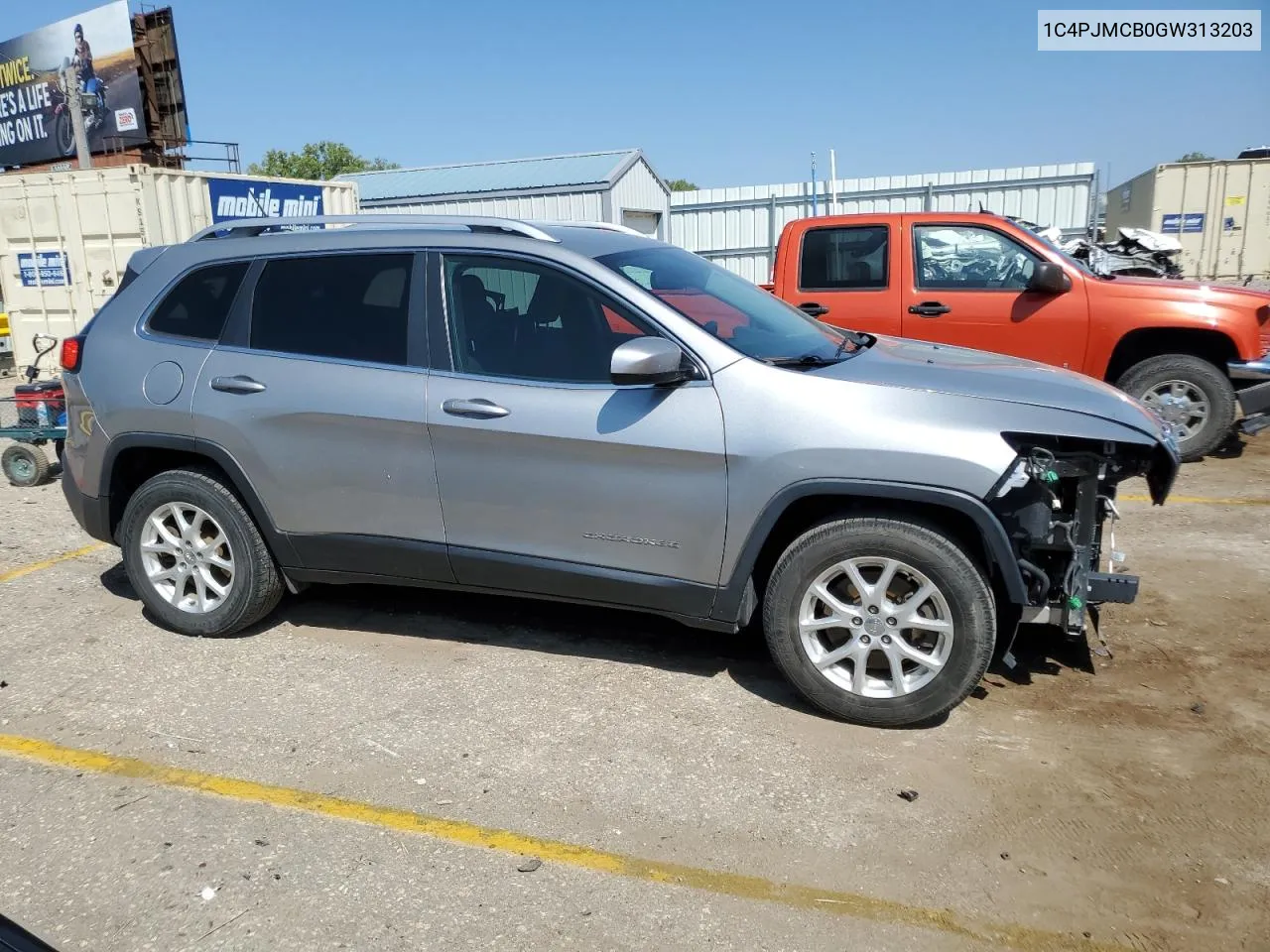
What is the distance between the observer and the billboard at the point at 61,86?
31078 millimetres

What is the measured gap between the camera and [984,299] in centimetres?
749

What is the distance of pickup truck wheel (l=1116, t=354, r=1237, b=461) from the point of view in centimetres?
736

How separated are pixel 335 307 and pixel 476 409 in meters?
0.92

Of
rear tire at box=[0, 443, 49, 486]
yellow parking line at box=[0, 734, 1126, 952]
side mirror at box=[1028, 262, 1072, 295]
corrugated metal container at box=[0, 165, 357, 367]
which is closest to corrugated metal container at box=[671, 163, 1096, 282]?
corrugated metal container at box=[0, 165, 357, 367]

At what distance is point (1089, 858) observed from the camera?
2.94m

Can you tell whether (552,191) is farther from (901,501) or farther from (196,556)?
(901,501)

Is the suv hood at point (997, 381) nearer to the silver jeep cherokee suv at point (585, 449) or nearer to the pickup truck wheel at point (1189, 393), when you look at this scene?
the silver jeep cherokee suv at point (585, 449)

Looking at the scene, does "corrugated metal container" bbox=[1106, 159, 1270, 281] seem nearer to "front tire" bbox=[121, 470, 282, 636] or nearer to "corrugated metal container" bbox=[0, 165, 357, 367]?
"corrugated metal container" bbox=[0, 165, 357, 367]

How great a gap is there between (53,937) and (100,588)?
10.6 ft

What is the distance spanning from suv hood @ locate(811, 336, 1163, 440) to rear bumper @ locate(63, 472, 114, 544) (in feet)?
11.5

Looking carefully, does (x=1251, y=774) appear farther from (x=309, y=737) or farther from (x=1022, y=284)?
(x=1022, y=284)

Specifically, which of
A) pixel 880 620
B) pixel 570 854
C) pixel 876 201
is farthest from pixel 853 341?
pixel 876 201

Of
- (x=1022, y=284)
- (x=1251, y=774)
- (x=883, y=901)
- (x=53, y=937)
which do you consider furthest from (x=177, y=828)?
(x=1022, y=284)

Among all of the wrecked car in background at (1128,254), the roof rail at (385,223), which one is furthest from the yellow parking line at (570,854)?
the wrecked car in background at (1128,254)
